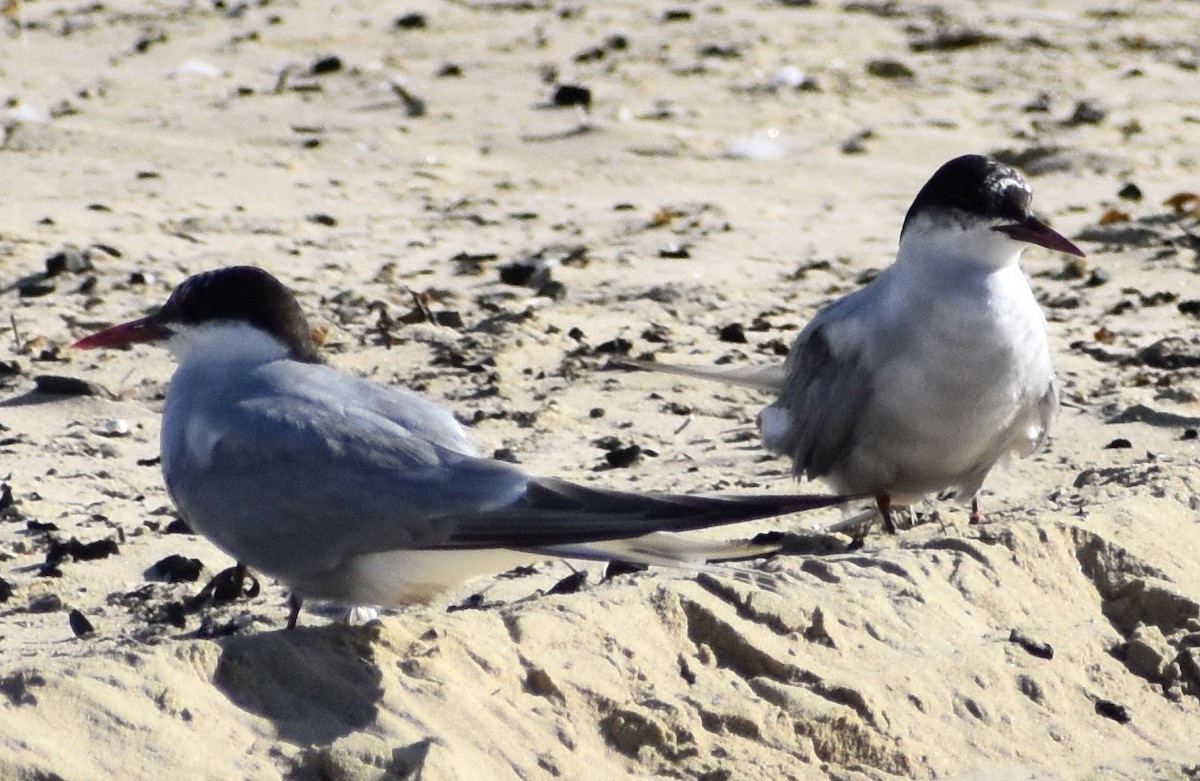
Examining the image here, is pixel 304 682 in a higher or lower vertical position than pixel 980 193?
lower

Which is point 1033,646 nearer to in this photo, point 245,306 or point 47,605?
point 245,306

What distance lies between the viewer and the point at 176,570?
14.8 ft

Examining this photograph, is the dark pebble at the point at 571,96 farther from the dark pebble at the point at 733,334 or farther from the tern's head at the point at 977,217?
the tern's head at the point at 977,217

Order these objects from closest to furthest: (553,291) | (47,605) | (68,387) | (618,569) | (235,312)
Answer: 1. (235,312)
2. (47,605)
3. (618,569)
4. (68,387)
5. (553,291)

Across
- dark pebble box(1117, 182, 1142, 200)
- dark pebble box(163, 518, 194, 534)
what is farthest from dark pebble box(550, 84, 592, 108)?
dark pebble box(163, 518, 194, 534)

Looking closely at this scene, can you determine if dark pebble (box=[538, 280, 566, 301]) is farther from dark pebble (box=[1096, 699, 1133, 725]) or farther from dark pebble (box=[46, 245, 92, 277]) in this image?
dark pebble (box=[1096, 699, 1133, 725])

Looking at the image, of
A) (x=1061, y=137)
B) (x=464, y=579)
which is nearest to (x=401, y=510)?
(x=464, y=579)

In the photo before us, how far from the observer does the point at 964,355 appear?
15.4 ft

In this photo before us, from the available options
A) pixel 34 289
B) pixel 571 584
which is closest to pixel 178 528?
pixel 571 584

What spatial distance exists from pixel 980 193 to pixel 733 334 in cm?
181

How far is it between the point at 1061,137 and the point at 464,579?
5728 mm

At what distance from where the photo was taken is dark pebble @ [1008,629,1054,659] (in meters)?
4.14

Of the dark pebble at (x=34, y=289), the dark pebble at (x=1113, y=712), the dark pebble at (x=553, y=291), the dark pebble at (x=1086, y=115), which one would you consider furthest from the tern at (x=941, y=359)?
the dark pebble at (x=1086, y=115)

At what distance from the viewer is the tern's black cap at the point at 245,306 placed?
4223mm
